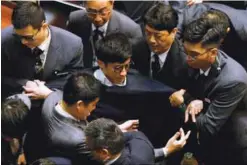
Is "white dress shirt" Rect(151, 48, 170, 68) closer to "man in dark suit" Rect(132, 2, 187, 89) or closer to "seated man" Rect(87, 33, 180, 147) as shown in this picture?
"man in dark suit" Rect(132, 2, 187, 89)

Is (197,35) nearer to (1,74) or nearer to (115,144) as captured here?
(115,144)

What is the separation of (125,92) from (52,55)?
51 cm

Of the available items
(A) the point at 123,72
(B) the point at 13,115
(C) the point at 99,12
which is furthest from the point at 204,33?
(B) the point at 13,115

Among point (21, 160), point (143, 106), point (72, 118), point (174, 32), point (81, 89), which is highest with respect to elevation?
point (174, 32)

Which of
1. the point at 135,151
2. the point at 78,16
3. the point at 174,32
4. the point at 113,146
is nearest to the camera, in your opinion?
the point at 113,146

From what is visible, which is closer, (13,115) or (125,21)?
(13,115)

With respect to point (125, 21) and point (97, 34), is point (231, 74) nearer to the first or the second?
point (125, 21)

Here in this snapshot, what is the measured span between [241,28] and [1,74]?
1.39 meters

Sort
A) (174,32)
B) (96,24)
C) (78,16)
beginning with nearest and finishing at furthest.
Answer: (174,32)
(96,24)
(78,16)

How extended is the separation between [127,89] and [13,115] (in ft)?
2.07

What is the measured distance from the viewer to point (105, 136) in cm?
263

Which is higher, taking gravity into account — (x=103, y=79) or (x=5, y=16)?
(x=103, y=79)

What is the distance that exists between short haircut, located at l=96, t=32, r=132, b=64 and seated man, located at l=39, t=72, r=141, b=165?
0.63ft

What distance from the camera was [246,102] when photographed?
3.01 m
